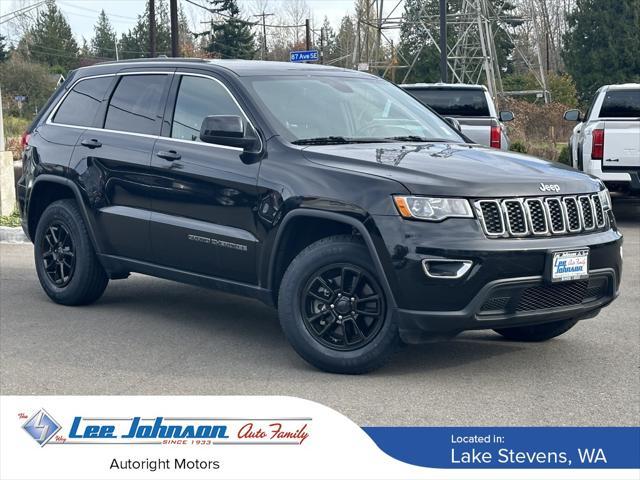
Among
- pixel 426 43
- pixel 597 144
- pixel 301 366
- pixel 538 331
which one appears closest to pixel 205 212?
pixel 301 366

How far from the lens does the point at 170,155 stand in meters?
7.10

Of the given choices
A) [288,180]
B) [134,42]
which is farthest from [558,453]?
[134,42]

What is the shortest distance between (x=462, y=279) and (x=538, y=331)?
1563 millimetres

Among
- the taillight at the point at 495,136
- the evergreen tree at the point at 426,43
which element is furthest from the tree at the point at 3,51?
the taillight at the point at 495,136

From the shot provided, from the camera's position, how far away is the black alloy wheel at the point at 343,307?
19.6ft

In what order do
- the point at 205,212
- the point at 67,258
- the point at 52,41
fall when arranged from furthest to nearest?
the point at 52,41
the point at 67,258
the point at 205,212

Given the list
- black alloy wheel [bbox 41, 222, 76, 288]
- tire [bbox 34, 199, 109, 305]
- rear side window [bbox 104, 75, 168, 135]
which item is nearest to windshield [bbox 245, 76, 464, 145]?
rear side window [bbox 104, 75, 168, 135]

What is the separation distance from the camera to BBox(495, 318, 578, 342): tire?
22.8ft

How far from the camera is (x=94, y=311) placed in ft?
26.7

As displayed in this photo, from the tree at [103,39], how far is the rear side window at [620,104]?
121 meters

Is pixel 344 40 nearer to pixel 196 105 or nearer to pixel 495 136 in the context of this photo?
pixel 495 136

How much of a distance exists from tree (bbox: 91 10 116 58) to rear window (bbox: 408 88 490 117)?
120 metres

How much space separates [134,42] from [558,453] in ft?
383

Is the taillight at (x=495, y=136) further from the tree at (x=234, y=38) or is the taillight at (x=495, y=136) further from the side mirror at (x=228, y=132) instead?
the tree at (x=234, y=38)
